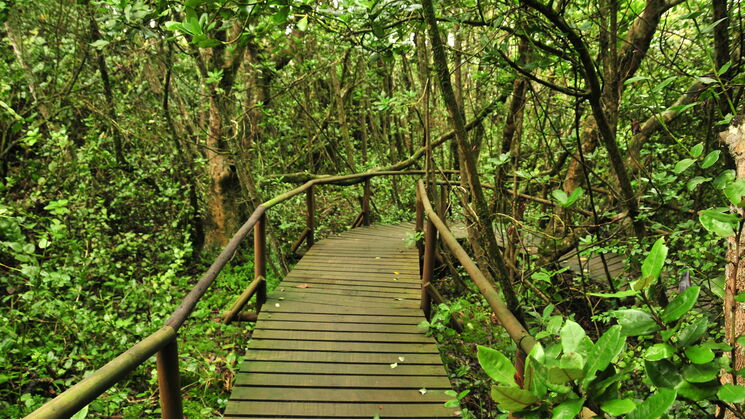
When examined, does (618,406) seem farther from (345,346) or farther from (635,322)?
(345,346)

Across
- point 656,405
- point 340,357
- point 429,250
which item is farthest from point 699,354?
point 429,250

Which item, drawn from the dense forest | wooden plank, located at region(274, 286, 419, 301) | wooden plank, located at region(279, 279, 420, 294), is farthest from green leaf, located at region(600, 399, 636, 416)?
wooden plank, located at region(279, 279, 420, 294)

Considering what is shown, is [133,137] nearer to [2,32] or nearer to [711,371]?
[2,32]

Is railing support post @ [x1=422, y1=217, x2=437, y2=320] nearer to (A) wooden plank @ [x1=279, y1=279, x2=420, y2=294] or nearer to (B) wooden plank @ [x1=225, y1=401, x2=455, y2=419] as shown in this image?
(A) wooden plank @ [x1=279, y1=279, x2=420, y2=294]

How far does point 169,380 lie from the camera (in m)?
1.85

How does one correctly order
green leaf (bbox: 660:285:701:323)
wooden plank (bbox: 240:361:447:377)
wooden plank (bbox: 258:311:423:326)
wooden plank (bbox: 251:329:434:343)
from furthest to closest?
wooden plank (bbox: 258:311:423:326), wooden plank (bbox: 251:329:434:343), wooden plank (bbox: 240:361:447:377), green leaf (bbox: 660:285:701:323)

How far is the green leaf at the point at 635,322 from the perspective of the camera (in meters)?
0.86

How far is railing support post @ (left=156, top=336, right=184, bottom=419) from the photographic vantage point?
1.82 meters

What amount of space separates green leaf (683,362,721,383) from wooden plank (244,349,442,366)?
2534 mm

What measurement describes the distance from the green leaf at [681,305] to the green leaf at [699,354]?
0.06 m

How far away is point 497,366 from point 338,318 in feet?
10.3

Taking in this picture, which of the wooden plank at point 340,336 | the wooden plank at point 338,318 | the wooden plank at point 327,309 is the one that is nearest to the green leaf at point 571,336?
the wooden plank at point 340,336

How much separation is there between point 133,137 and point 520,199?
6399 millimetres

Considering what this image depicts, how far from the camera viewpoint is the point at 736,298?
89 centimetres
